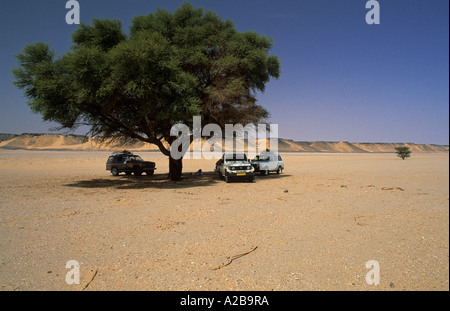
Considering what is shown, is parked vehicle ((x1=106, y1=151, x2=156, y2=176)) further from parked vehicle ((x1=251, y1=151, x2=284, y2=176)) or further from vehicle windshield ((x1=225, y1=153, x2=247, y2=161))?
parked vehicle ((x1=251, y1=151, x2=284, y2=176))

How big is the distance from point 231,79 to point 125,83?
7.17m

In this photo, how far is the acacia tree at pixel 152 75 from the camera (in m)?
15.0

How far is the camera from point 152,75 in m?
15.2

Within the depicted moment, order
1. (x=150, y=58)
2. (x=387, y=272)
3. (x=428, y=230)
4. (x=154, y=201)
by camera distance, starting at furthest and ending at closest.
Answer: (x=150, y=58) → (x=154, y=201) → (x=428, y=230) → (x=387, y=272)

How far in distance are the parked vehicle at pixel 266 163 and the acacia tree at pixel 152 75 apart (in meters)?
4.82

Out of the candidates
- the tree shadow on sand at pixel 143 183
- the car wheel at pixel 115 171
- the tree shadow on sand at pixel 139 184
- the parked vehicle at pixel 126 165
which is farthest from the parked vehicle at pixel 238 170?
the car wheel at pixel 115 171

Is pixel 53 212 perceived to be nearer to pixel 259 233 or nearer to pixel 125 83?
pixel 259 233

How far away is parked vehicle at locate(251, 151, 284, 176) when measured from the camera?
2522 centimetres

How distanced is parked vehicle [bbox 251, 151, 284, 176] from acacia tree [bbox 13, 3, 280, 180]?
15.8ft

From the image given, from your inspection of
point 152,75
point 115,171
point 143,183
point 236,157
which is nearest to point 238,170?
point 236,157

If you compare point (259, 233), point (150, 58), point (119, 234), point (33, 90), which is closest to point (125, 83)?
point (150, 58)

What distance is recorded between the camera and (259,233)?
6840mm

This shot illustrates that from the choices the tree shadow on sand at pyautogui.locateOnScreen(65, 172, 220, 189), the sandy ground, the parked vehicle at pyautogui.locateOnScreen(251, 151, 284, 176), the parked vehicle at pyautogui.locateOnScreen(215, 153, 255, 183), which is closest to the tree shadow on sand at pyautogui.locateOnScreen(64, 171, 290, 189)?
the tree shadow on sand at pyautogui.locateOnScreen(65, 172, 220, 189)

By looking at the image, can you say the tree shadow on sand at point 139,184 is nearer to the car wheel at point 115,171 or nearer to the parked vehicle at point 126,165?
the parked vehicle at point 126,165
